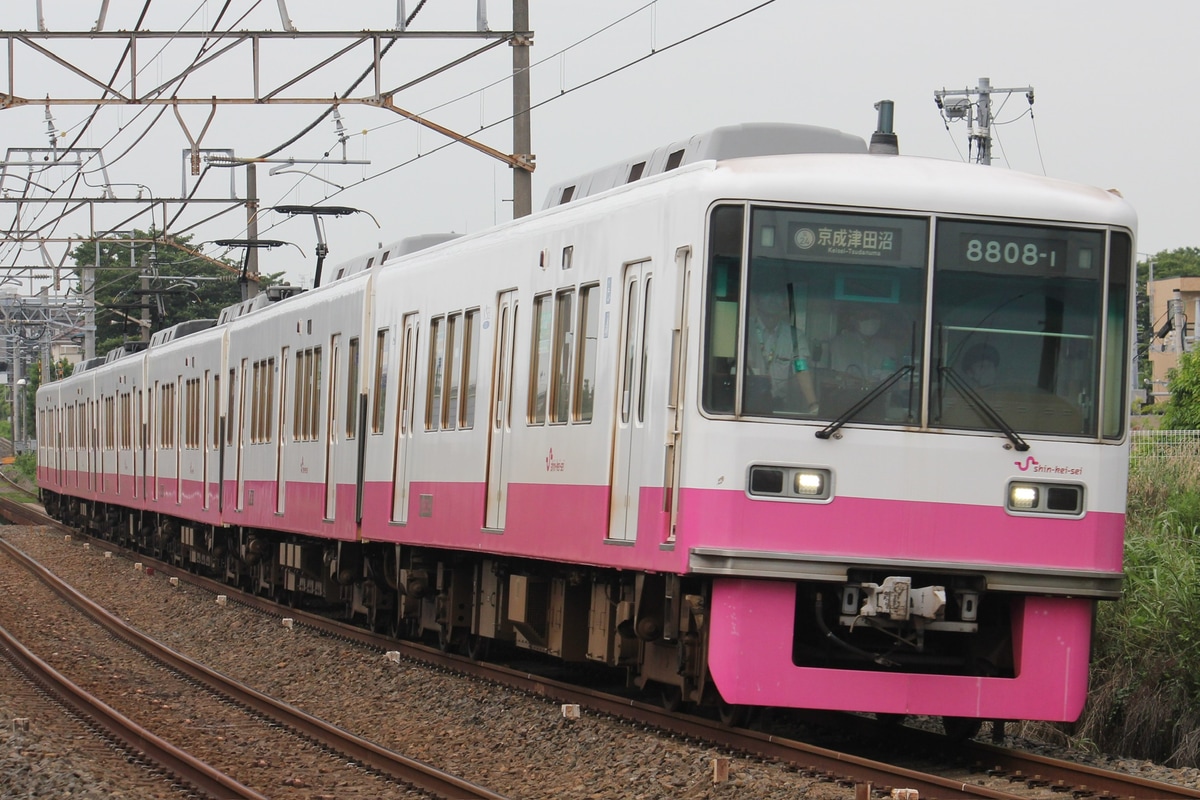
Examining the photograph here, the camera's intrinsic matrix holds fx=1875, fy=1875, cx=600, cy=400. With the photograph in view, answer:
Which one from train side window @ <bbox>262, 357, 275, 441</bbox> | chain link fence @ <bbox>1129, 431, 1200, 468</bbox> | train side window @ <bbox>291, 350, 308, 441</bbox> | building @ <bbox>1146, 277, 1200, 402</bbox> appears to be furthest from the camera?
building @ <bbox>1146, 277, 1200, 402</bbox>

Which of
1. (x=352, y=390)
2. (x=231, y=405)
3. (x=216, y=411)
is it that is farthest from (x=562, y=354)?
(x=216, y=411)

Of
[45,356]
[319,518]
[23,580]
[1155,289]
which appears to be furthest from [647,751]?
[1155,289]

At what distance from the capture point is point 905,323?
8.66 metres

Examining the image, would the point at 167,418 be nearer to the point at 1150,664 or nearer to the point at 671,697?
the point at 1150,664

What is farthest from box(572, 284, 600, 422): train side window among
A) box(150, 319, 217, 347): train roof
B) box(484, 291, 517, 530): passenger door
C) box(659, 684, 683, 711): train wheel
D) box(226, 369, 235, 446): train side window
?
box(150, 319, 217, 347): train roof

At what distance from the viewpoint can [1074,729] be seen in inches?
484

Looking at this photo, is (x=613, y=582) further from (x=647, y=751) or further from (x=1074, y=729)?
(x=1074, y=729)

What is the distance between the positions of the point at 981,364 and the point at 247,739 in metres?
4.93

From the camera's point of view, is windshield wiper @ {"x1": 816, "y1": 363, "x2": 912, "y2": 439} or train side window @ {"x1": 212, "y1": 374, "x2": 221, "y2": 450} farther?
train side window @ {"x1": 212, "y1": 374, "x2": 221, "y2": 450}

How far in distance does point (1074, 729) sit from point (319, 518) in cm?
742

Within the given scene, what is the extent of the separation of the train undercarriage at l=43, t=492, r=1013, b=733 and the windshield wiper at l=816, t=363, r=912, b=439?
0.69 meters

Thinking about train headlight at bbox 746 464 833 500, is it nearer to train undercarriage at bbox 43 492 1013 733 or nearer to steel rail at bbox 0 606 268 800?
train undercarriage at bbox 43 492 1013 733

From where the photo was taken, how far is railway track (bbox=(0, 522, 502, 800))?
349 inches

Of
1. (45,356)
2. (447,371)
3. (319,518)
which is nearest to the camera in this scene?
(447,371)
